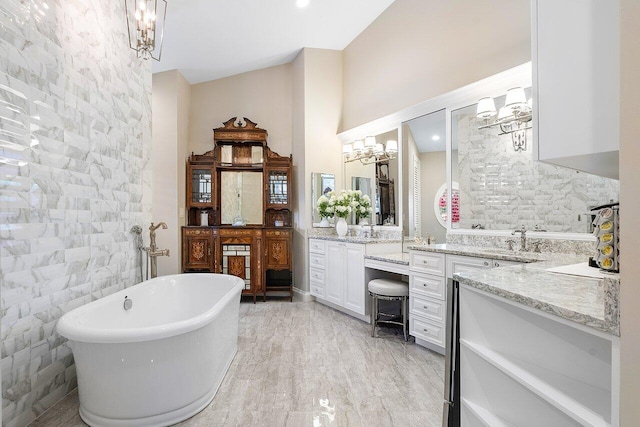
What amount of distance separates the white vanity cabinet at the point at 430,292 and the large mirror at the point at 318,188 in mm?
2109

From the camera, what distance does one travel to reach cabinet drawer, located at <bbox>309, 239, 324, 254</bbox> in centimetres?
A: 459

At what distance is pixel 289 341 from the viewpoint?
3279 millimetres

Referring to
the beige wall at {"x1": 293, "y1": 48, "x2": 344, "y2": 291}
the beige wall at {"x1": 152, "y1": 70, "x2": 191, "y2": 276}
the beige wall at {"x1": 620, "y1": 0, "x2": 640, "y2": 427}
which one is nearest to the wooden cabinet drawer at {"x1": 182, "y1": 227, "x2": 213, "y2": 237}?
the beige wall at {"x1": 152, "y1": 70, "x2": 191, "y2": 276}

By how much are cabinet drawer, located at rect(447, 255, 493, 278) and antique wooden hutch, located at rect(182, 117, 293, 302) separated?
2.67 meters

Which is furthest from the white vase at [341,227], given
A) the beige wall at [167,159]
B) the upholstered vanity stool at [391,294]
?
the beige wall at [167,159]

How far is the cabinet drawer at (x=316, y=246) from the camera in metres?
4.59

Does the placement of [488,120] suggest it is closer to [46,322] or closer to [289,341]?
[289,341]

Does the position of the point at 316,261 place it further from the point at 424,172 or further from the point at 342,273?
the point at 424,172

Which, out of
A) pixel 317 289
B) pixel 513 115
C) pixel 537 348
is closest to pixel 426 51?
pixel 513 115

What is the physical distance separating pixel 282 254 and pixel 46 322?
307cm

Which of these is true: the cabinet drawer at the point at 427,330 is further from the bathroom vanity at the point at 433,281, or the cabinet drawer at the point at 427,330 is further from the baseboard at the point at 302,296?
Answer: the baseboard at the point at 302,296

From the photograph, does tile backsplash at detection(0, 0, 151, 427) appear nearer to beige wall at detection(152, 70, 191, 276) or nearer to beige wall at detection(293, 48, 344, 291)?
beige wall at detection(152, 70, 191, 276)

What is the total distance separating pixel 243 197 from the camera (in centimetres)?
539

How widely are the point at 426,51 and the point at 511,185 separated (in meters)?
1.87
